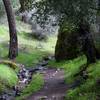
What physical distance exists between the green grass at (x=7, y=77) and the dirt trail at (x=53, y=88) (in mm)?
2179

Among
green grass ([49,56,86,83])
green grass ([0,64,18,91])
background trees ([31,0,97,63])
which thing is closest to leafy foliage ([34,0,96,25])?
background trees ([31,0,97,63])

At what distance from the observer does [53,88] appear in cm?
2131

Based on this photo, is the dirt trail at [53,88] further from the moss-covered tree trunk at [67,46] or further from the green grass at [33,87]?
the moss-covered tree trunk at [67,46]

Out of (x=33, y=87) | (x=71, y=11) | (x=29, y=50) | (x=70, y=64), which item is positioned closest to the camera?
(x=71, y=11)

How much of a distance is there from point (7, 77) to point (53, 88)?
3.97 metres

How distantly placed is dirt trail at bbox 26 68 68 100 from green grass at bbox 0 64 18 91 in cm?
218

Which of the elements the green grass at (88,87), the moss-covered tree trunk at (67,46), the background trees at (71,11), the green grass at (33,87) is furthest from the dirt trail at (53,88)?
the moss-covered tree trunk at (67,46)

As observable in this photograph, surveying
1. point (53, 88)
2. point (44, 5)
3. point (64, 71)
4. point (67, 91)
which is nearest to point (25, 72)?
point (64, 71)

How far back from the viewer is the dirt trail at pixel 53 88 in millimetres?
19245

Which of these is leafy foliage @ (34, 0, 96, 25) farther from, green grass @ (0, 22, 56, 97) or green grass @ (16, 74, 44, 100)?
green grass @ (0, 22, 56, 97)

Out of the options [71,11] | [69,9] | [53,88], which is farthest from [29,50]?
[69,9]

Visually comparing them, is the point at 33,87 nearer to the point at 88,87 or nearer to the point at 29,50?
the point at 88,87

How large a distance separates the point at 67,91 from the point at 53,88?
Result: 181 cm

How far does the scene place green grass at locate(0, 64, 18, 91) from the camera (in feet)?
75.5
